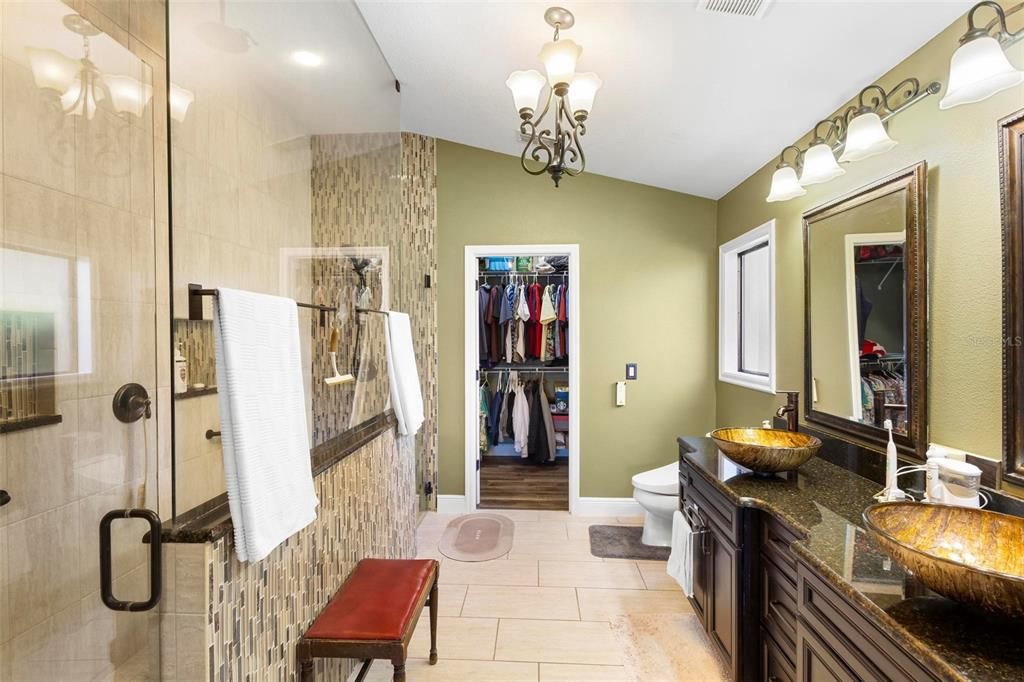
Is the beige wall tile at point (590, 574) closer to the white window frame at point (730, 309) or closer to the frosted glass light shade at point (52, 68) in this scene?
the white window frame at point (730, 309)

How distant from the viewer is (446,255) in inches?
145

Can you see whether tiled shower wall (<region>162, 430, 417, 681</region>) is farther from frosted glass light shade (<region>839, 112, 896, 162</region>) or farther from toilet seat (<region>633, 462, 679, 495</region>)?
frosted glass light shade (<region>839, 112, 896, 162</region>)

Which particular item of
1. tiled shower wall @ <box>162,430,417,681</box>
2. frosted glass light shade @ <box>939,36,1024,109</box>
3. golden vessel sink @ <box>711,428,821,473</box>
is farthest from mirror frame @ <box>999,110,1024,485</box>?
tiled shower wall @ <box>162,430,417,681</box>

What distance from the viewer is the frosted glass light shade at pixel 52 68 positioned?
4.07 feet

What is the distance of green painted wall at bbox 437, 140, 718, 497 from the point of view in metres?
3.58

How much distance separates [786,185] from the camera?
2.19 m

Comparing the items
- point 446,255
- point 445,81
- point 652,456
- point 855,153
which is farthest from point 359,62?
point 652,456

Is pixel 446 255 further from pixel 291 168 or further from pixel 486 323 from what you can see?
pixel 291 168

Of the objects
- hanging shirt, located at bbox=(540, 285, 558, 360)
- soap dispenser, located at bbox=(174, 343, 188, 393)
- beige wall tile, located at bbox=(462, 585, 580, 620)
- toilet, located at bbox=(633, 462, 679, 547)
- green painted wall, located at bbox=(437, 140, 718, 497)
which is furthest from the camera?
hanging shirt, located at bbox=(540, 285, 558, 360)

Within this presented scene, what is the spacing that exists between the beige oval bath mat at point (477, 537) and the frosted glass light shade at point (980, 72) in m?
2.98

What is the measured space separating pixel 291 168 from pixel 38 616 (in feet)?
4.92

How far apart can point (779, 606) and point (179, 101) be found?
233 centimetres

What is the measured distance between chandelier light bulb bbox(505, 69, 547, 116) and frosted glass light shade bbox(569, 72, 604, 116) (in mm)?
136

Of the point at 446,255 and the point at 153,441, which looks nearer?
the point at 153,441
